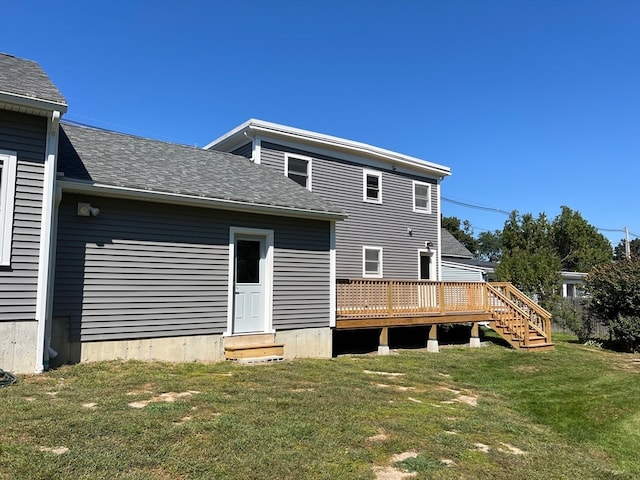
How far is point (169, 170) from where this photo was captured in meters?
8.85

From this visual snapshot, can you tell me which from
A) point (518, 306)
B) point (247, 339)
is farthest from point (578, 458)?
point (518, 306)

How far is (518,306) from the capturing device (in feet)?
43.4

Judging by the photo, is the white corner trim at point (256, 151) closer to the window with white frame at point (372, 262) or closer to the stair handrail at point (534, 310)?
the window with white frame at point (372, 262)

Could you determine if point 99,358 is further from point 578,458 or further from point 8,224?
point 578,458

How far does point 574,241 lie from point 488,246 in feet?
74.4

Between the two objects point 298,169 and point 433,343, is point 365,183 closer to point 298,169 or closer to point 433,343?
point 298,169

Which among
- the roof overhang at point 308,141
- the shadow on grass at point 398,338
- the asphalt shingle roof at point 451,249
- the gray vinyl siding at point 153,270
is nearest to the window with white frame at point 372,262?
the shadow on grass at point 398,338

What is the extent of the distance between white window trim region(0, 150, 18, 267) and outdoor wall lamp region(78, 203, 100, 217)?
103cm

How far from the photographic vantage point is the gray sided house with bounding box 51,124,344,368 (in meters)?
7.05

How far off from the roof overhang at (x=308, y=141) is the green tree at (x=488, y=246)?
5042 cm

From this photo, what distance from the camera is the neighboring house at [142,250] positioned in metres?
6.14

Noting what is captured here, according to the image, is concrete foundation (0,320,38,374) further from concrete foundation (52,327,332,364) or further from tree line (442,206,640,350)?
tree line (442,206,640,350)

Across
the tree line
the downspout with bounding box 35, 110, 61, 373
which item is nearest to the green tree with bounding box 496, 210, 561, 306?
the tree line

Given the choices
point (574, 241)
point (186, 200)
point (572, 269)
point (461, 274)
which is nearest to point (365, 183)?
point (186, 200)
